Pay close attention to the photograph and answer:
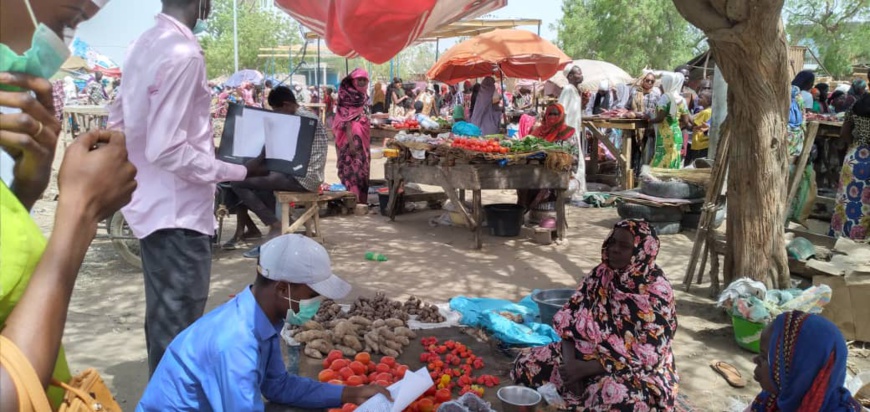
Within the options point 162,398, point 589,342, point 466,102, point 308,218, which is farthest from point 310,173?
point 466,102

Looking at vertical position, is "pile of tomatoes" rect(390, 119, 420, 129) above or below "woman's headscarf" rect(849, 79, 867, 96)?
below

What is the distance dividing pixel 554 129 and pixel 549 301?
412 cm

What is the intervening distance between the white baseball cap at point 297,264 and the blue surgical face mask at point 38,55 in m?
1.27

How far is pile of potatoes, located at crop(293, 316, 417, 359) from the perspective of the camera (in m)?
4.21

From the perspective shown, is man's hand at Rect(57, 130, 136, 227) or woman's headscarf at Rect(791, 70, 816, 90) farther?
woman's headscarf at Rect(791, 70, 816, 90)

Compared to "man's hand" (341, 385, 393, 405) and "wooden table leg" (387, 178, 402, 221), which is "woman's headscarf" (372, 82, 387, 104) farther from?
"man's hand" (341, 385, 393, 405)

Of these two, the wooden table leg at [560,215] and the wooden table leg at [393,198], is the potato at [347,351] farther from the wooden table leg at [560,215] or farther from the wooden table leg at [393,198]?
the wooden table leg at [393,198]

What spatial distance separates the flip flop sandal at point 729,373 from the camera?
419 centimetres

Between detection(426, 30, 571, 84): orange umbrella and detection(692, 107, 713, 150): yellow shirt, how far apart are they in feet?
8.53

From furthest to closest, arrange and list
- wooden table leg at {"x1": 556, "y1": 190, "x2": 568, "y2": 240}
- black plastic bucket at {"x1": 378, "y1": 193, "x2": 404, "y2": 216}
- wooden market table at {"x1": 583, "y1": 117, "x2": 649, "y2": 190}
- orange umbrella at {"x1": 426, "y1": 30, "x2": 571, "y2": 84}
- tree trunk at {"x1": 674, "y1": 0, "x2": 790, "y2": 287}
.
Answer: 1. orange umbrella at {"x1": 426, "y1": 30, "x2": 571, "y2": 84}
2. wooden market table at {"x1": 583, "y1": 117, "x2": 649, "y2": 190}
3. black plastic bucket at {"x1": 378, "y1": 193, "x2": 404, "y2": 216}
4. wooden table leg at {"x1": 556, "y1": 190, "x2": 568, "y2": 240}
5. tree trunk at {"x1": 674, "y1": 0, "x2": 790, "y2": 287}

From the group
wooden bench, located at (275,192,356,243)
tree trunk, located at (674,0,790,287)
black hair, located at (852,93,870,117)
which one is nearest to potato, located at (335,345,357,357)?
wooden bench, located at (275,192,356,243)

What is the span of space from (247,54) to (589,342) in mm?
51912

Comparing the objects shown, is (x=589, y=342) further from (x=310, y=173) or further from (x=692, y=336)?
(x=310, y=173)

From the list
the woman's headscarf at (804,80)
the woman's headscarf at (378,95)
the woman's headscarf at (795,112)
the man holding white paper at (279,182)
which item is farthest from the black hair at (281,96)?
the woman's headscarf at (378,95)
